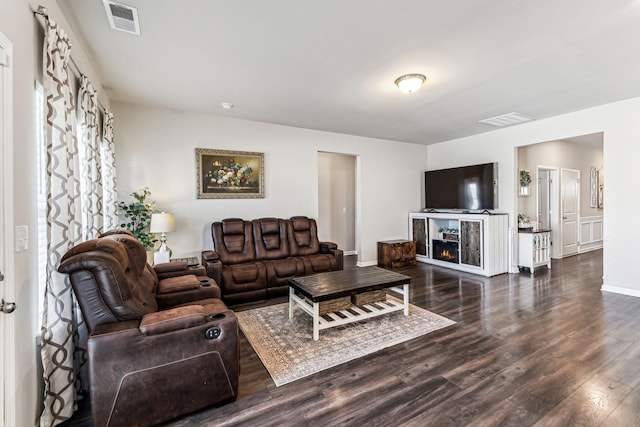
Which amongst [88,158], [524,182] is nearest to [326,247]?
[88,158]

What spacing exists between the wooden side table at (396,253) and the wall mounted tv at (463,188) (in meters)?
1.15

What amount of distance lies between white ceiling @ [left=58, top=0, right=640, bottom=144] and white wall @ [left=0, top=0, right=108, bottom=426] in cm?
66

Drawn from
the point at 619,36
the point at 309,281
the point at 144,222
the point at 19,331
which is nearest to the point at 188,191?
the point at 144,222

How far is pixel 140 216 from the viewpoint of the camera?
3885 millimetres

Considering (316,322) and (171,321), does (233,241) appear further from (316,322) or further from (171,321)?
(171,321)

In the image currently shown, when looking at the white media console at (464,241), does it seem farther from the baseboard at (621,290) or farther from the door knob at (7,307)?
the door knob at (7,307)

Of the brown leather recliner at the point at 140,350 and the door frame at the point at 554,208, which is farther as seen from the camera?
the door frame at the point at 554,208

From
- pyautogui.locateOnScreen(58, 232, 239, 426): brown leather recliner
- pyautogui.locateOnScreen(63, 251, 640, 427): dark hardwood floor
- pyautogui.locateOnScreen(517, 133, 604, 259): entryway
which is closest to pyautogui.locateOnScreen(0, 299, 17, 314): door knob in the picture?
pyautogui.locateOnScreen(58, 232, 239, 426): brown leather recliner

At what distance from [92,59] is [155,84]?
638 millimetres

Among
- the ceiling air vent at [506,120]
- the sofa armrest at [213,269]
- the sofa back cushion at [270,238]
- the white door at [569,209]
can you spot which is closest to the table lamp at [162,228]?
the sofa armrest at [213,269]

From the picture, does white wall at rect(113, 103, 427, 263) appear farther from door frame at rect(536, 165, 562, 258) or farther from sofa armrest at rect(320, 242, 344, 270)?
door frame at rect(536, 165, 562, 258)

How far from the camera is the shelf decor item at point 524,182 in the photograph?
229 inches

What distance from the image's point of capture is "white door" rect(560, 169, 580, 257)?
21.0 ft

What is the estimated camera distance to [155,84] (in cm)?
328
